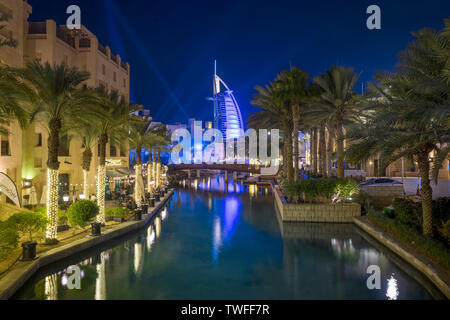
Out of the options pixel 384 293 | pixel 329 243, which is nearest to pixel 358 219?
pixel 329 243

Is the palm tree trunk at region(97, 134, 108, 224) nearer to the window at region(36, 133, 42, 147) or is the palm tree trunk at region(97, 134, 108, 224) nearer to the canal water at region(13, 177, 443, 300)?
the canal water at region(13, 177, 443, 300)

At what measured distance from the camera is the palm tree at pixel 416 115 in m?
9.94

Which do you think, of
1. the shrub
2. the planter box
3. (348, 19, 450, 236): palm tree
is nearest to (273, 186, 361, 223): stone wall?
(348, 19, 450, 236): palm tree

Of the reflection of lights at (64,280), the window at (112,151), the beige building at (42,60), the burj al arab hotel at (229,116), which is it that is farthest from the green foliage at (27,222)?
the burj al arab hotel at (229,116)

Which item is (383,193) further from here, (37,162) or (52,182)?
(37,162)

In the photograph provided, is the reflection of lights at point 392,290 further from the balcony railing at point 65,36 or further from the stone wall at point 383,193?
the balcony railing at point 65,36

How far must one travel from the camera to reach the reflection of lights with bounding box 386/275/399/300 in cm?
887

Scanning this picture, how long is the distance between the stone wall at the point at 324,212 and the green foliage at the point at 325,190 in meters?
0.76

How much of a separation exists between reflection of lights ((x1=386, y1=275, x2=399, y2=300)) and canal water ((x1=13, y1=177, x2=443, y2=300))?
1.2 inches

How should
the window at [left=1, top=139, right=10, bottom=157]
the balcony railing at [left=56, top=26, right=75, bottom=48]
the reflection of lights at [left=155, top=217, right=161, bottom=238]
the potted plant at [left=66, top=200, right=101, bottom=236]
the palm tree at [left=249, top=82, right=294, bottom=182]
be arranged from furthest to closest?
the balcony railing at [left=56, top=26, right=75, bottom=48]
the palm tree at [left=249, top=82, right=294, bottom=182]
the window at [left=1, top=139, right=10, bottom=157]
the reflection of lights at [left=155, top=217, right=161, bottom=238]
the potted plant at [left=66, top=200, right=101, bottom=236]

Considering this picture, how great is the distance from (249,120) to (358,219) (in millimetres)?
18937

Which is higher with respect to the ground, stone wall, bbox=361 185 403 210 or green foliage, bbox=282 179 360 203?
green foliage, bbox=282 179 360 203

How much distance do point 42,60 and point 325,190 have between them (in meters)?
25.2

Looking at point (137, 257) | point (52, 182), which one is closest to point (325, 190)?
point (137, 257)
